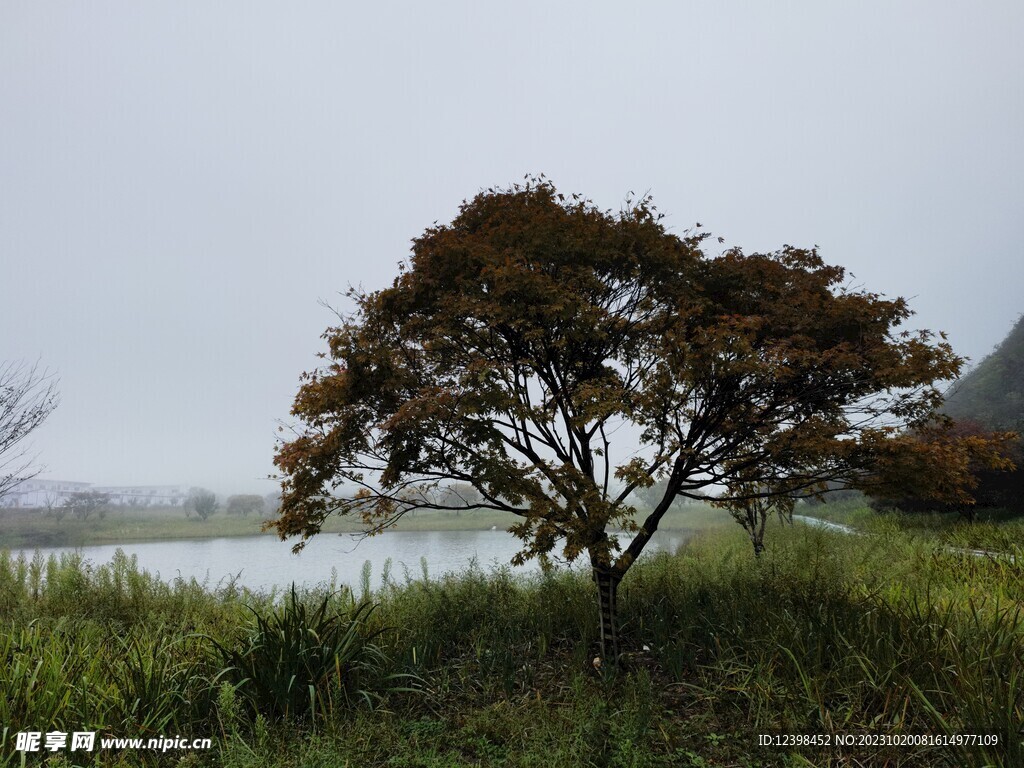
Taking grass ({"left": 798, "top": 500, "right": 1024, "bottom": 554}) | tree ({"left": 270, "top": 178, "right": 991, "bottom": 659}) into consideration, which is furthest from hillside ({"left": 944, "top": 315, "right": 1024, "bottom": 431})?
tree ({"left": 270, "top": 178, "right": 991, "bottom": 659})

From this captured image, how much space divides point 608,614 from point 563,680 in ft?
2.74

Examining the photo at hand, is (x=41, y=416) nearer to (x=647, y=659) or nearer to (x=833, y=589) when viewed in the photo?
(x=647, y=659)

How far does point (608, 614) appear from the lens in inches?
223

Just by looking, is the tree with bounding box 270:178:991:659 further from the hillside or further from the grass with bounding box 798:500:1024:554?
the hillside

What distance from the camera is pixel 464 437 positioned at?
18.5ft

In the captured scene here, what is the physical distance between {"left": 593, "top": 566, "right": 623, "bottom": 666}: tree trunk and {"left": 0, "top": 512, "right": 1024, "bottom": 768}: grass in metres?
0.25

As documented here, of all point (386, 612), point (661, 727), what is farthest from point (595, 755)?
point (386, 612)

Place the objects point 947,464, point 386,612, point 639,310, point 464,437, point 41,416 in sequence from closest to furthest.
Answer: point 947,464, point 464,437, point 639,310, point 386,612, point 41,416

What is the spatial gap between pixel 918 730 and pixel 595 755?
2.56 meters

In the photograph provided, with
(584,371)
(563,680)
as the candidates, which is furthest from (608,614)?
(584,371)

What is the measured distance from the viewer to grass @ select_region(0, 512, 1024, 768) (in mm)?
3971

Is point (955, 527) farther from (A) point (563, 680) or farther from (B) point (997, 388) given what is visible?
(B) point (997, 388)

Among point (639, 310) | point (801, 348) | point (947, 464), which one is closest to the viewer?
point (947, 464)

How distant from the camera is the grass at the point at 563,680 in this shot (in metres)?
3.97
